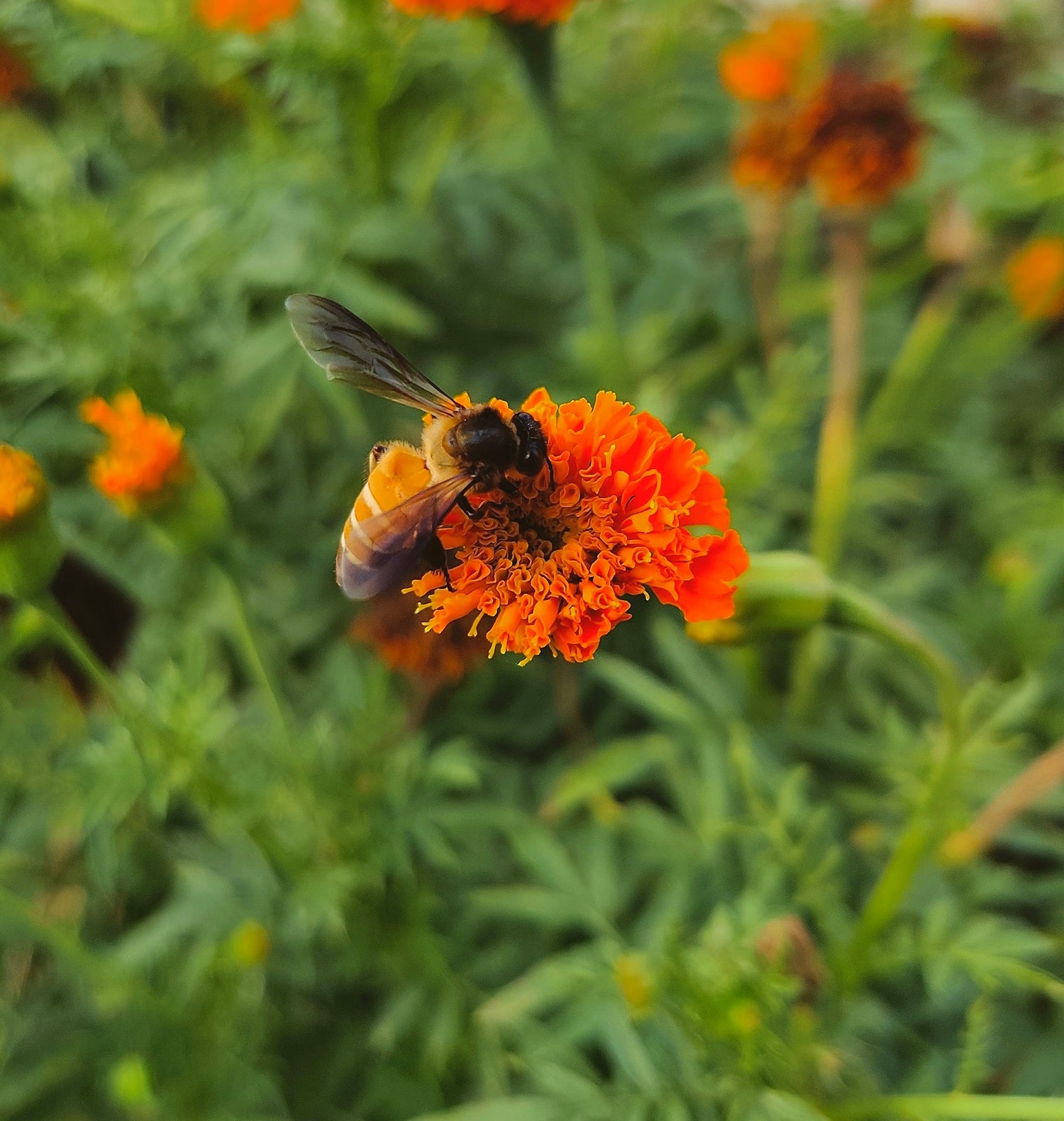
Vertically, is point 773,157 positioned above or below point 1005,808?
above

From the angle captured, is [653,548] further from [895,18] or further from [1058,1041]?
[895,18]

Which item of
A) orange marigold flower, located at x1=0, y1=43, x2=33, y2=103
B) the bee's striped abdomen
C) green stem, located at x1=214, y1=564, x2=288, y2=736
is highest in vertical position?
orange marigold flower, located at x1=0, y1=43, x2=33, y2=103

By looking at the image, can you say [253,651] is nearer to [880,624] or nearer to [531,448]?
[531,448]

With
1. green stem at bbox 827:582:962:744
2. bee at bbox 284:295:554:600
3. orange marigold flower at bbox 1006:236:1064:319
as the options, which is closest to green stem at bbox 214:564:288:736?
bee at bbox 284:295:554:600

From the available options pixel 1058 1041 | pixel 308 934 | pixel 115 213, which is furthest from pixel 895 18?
pixel 308 934

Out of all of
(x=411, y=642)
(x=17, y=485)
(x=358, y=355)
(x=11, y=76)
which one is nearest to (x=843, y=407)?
(x=411, y=642)

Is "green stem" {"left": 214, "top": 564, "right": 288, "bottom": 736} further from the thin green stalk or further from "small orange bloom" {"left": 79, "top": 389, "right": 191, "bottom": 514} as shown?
the thin green stalk
